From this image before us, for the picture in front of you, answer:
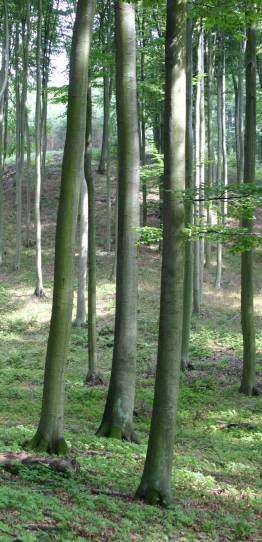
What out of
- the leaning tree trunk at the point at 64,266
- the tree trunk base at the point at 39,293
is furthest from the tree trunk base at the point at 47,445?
the tree trunk base at the point at 39,293

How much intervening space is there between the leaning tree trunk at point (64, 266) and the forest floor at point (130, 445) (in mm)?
496

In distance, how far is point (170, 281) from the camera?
6.42m

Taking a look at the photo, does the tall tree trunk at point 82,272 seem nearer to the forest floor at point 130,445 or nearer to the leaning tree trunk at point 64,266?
the forest floor at point 130,445

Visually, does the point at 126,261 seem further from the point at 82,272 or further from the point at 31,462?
the point at 82,272

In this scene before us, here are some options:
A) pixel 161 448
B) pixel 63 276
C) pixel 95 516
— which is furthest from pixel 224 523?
pixel 63 276

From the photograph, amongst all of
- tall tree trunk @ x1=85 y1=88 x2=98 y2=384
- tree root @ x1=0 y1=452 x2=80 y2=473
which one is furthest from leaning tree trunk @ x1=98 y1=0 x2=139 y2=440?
tall tree trunk @ x1=85 y1=88 x2=98 y2=384

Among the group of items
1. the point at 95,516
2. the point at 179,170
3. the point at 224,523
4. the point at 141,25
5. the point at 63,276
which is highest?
the point at 141,25

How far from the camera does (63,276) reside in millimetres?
7656

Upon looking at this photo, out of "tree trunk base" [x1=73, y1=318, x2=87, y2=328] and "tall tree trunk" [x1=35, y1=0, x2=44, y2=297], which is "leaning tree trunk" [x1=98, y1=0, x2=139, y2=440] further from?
"tall tree trunk" [x1=35, y1=0, x2=44, y2=297]

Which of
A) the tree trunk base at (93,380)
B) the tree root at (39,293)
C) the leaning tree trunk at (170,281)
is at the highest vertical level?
the leaning tree trunk at (170,281)

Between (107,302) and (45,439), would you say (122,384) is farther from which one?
(107,302)

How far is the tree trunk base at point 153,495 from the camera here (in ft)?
21.2

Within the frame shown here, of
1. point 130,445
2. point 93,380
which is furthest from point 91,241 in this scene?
point 130,445

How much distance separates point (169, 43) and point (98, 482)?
17.0ft
